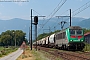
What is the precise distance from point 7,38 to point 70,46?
420ft

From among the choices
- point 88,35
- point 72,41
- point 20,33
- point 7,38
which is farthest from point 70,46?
point 20,33

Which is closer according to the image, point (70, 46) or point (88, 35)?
point (70, 46)

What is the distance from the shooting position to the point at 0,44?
594ft

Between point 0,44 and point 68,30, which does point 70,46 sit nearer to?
point 68,30

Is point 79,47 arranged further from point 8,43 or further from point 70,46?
point 8,43

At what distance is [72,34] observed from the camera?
37.8m

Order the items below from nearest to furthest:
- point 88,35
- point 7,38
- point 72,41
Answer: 1. point 72,41
2. point 88,35
3. point 7,38

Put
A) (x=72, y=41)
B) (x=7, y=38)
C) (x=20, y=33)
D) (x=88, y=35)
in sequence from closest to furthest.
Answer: (x=72, y=41), (x=88, y=35), (x=7, y=38), (x=20, y=33)

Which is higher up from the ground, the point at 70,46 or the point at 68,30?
the point at 68,30

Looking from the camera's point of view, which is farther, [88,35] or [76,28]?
[88,35]

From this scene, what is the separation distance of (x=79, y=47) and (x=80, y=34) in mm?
1863

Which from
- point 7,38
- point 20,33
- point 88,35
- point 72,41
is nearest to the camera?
point 72,41

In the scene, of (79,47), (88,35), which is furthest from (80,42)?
(88,35)

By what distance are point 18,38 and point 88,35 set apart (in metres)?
100.0
